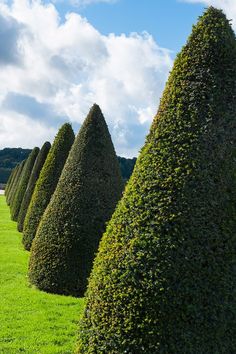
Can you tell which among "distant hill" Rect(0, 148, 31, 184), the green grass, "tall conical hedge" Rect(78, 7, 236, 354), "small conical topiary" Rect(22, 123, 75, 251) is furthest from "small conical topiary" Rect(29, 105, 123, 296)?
"distant hill" Rect(0, 148, 31, 184)

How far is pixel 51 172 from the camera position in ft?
54.7

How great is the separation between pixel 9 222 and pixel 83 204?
61.7ft

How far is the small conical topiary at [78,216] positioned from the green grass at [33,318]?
469 mm

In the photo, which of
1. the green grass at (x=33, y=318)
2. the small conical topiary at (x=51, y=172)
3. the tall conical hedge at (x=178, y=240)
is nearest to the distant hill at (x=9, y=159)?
the small conical topiary at (x=51, y=172)

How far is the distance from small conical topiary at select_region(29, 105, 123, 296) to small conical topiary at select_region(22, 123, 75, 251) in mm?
4001

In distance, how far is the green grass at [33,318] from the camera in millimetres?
8570

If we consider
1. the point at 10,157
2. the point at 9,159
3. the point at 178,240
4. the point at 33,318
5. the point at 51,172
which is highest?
the point at 10,157

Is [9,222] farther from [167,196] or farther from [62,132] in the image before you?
[167,196]

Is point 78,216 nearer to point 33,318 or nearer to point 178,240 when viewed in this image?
point 33,318

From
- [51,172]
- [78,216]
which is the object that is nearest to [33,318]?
[78,216]

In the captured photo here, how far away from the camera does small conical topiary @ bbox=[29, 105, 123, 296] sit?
458 inches

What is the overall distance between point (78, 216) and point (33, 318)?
105 inches

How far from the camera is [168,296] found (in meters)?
5.66

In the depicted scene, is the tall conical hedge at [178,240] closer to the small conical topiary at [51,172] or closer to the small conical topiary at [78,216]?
the small conical topiary at [78,216]
